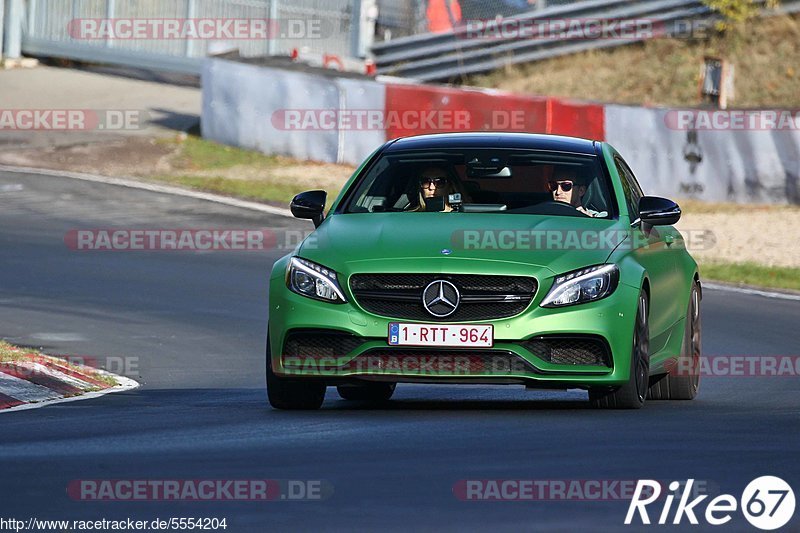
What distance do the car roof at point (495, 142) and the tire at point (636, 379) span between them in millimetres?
1312

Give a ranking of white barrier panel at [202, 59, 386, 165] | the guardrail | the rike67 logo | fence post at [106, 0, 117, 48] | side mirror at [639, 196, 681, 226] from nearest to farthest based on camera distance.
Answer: the rike67 logo
side mirror at [639, 196, 681, 226]
white barrier panel at [202, 59, 386, 165]
the guardrail
fence post at [106, 0, 117, 48]

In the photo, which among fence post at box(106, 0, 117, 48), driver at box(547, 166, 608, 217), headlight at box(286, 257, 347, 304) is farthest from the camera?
fence post at box(106, 0, 117, 48)

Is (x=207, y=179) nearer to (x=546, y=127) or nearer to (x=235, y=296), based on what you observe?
(x=546, y=127)

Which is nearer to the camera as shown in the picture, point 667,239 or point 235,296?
point 667,239

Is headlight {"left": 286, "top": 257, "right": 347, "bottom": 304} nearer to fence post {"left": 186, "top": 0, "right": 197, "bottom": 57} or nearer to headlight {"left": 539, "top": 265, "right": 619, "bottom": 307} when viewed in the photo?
headlight {"left": 539, "top": 265, "right": 619, "bottom": 307}

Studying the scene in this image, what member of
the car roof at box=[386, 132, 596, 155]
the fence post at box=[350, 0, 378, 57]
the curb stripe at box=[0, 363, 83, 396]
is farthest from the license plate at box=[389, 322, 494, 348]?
the fence post at box=[350, 0, 378, 57]

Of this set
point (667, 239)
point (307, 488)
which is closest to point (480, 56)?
point (667, 239)

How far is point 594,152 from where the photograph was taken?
35.3 ft

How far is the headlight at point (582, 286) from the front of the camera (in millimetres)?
9180

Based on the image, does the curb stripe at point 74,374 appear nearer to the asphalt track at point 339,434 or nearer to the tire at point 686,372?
the asphalt track at point 339,434

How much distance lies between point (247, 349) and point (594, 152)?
436 cm

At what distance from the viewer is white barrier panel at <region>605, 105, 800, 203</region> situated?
2528 cm

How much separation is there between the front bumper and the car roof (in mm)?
1599

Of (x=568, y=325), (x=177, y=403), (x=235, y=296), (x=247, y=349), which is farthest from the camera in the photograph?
(x=235, y=296)
